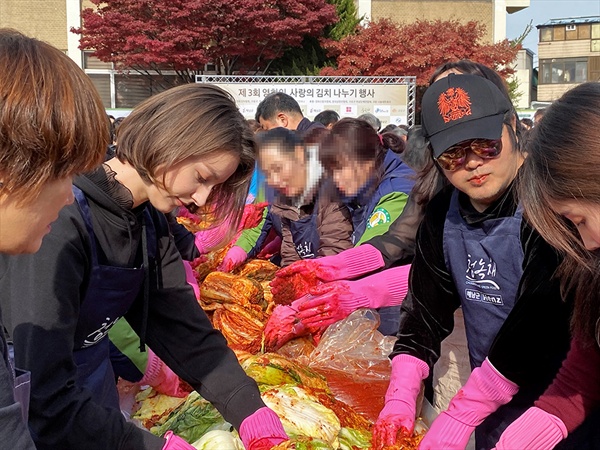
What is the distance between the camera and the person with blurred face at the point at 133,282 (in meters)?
1.40

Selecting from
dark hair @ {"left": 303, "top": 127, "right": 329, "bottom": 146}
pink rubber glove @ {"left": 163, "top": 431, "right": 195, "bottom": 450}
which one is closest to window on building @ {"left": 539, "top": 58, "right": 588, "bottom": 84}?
dark hair @ {"left": 303, "top": 127, "right": 329, "bottom": 146}

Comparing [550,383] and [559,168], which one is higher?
[559,168]

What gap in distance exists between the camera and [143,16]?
18844 mm

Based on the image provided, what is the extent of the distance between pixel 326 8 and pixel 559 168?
62.2 ft

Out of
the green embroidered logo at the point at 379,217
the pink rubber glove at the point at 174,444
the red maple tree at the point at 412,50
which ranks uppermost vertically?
the red maple tree at the point at 412,50

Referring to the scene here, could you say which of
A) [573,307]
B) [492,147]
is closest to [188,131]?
[492,147]

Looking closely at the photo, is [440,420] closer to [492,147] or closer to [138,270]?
[492,147]

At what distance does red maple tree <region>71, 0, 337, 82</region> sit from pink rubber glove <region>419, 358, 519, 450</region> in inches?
686

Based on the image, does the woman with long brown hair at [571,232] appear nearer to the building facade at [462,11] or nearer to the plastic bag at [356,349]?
the plastic bag at [356,349]

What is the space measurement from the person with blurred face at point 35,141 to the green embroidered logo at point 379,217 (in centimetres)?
194

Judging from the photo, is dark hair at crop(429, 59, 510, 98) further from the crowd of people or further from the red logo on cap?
the red logo on cap

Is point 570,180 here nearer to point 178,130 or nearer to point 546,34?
point 178,130

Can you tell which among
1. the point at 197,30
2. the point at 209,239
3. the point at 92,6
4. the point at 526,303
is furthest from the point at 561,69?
the point at 526,303

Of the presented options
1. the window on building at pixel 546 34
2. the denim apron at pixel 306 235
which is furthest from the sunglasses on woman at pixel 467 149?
the window on building at pixel 546 34
